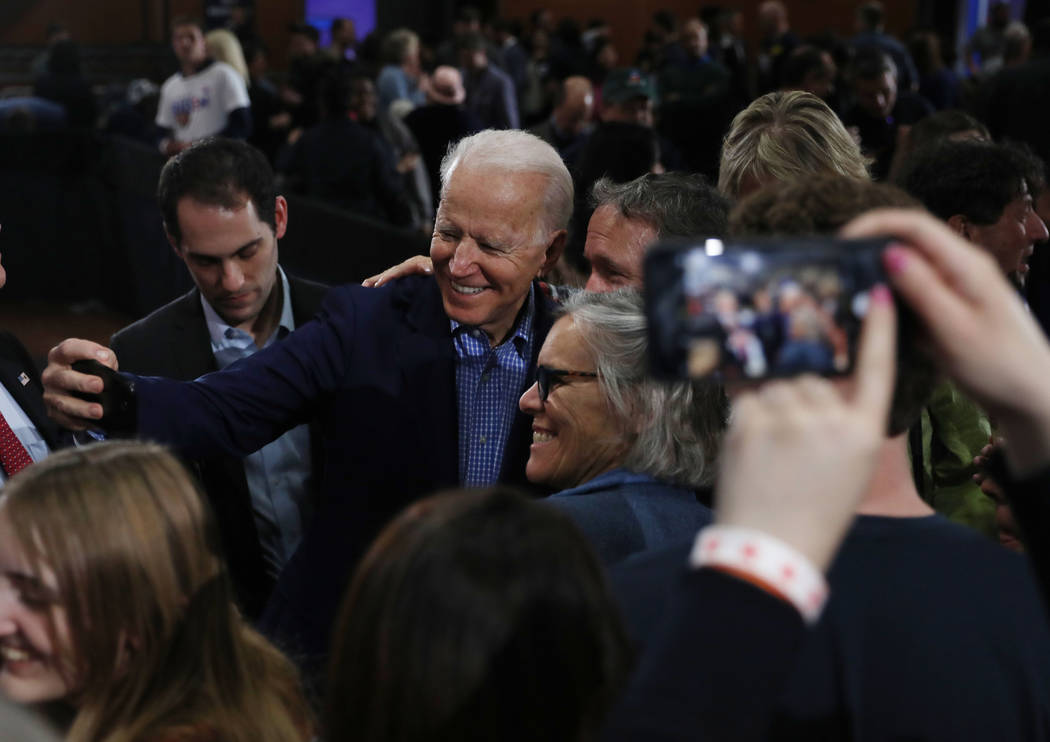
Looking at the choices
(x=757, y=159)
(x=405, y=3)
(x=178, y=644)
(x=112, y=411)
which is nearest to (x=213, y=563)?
(x=178, y=644)

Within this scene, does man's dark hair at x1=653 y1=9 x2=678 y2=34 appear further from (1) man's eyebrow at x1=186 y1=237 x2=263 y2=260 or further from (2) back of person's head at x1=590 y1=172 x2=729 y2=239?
(1) man's eyebrow at x1=186 y1=237 x2=263 y2=260

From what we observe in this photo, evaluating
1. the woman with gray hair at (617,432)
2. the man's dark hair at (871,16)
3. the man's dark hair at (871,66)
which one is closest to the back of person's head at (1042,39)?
the man's dark hair at (871,66)

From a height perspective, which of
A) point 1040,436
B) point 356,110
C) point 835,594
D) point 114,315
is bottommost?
point 114,315

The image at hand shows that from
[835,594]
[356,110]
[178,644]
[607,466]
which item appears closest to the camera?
[835,594]

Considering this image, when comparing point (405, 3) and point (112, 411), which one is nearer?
point (112, 411)

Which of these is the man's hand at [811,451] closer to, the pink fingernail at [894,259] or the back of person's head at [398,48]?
the pink fingernail at [894,259]

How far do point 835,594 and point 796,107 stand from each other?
197 cm

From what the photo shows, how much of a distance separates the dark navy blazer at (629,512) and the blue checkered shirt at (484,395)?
58cm

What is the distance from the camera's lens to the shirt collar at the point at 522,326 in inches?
97.7

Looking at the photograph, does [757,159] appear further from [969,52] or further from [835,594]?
[969,52]

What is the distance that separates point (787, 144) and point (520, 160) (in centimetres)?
68

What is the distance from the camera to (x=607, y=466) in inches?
78.6

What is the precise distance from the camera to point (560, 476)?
2.06 m

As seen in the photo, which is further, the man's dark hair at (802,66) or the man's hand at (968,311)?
the man's dark hair at (802,66)
